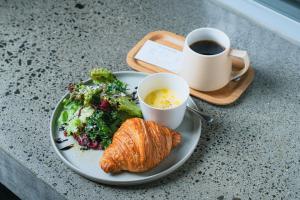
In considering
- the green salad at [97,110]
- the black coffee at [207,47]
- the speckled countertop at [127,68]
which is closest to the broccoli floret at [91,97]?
the green salad at [97,110]

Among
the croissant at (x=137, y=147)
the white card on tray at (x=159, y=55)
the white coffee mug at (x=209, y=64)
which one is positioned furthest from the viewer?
the white card on tray at (x=159, y=55)

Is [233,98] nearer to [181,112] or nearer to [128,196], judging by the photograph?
[181,112]

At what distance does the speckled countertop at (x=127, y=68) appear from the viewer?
0.90 m

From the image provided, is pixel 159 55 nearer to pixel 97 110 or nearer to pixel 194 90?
pixel 194 90

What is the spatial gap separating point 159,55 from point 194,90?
0.13 metres

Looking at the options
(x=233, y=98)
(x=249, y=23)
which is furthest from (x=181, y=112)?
(x=249, y=23)

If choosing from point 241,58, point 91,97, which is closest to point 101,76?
point 91,97

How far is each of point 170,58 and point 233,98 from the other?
175 mm

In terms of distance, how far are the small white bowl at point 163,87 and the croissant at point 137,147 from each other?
0.02 meters

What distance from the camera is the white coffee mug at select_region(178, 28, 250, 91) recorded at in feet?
3.24

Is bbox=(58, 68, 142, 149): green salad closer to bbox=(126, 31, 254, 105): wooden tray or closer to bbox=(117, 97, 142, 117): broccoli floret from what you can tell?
bbox=(117, 97, 142, 117): broccoli floret

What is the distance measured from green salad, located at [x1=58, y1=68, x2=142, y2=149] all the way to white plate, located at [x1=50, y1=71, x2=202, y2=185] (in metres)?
0.01

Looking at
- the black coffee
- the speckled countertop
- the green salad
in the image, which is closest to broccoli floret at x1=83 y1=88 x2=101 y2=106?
the green salad

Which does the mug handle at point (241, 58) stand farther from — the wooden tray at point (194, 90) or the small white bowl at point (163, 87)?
the small white bowl at point (163, 87)
